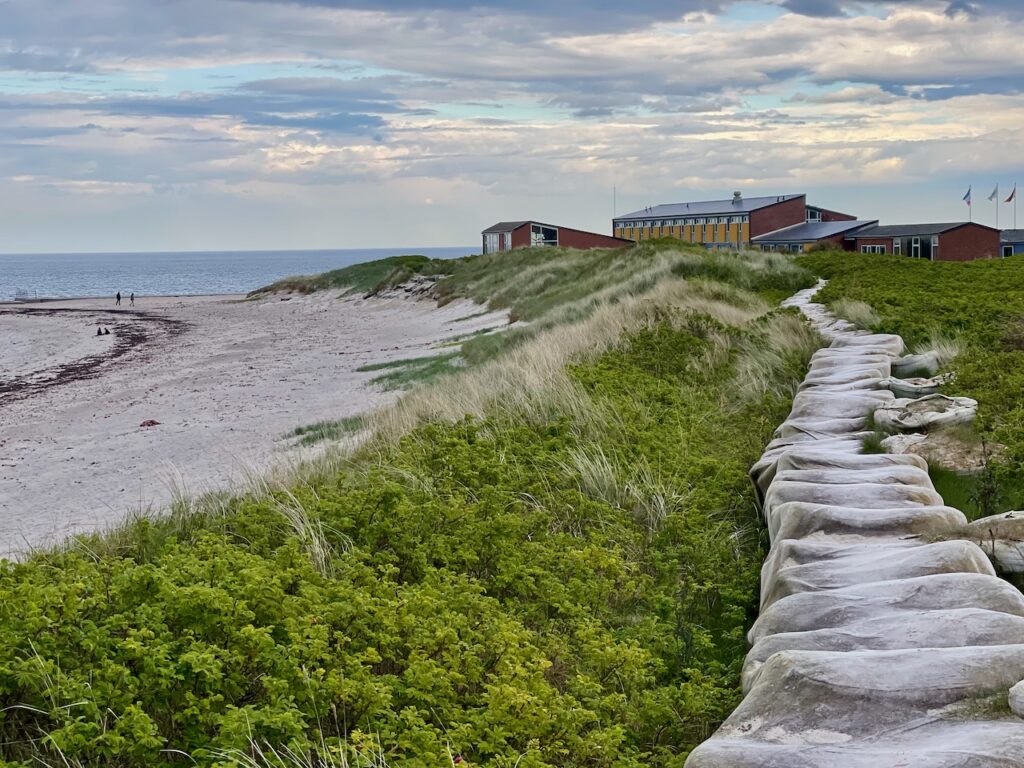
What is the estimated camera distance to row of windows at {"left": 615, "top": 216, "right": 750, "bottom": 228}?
70.9 meters

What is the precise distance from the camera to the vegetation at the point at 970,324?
24.7 feet

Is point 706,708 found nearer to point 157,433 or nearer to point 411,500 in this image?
point 411,500

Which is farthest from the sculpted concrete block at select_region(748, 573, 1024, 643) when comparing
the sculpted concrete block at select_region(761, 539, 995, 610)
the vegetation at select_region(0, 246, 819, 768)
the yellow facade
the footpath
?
the yellow facade

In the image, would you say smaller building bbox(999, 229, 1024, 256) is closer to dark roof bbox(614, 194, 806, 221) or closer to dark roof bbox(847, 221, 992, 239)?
dark roof bbox(847, 221, 992, 239)

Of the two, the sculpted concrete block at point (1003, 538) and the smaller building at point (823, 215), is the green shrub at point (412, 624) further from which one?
the smaller building at point (823, 215)

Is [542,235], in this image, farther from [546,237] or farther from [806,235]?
[806,235]

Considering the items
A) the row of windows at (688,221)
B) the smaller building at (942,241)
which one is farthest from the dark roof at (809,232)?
the smaller building at (942,241)

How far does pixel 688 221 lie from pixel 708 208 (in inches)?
70.2

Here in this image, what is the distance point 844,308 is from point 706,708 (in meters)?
13.1

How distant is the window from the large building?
22.8ft

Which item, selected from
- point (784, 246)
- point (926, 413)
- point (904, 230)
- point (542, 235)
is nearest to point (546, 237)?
point (542, 235)

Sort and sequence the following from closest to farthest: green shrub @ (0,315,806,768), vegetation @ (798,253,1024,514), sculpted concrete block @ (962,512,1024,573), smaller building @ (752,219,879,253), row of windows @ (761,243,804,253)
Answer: green shrub @ (0,315,806,768) → sculpted concrete block @ (962,512,1024,573) → vegetation @ (798,253,1024,514) → smaller building @ (752,219,879,253) → row of windows @ (761,243,804,253)

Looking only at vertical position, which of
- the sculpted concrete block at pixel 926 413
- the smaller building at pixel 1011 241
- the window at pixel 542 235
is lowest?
the sculpted concrete block at pixel 926 413

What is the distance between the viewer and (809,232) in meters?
67.0
